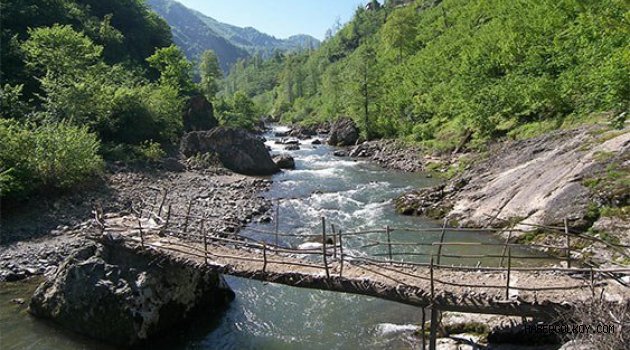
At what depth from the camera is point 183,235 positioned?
54.2 feet

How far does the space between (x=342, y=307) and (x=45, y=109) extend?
3471 cm

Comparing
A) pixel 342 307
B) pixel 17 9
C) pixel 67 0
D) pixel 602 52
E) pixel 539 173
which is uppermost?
pixel 67 0

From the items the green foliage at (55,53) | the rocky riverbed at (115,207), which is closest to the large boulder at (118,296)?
the rocky riverbed at (115,207)

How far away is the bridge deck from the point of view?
1055cm

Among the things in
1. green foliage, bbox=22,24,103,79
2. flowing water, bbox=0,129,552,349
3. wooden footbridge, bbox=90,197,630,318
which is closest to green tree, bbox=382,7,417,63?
green foliage, bbox=22,24,103,79

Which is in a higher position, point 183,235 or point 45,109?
point 45,109

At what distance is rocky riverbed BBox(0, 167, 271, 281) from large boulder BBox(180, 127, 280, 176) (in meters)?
2.37

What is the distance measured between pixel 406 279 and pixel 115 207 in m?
20.3

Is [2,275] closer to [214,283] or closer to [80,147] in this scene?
[214,283]

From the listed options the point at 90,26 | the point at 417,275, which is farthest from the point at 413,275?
the point at 90,26

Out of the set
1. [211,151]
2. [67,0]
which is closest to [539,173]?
[211,151]

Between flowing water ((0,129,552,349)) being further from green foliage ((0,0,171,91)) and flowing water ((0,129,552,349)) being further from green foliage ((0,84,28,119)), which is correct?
green foliage ((0,0,171,91))

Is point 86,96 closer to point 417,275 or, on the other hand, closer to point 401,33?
point 417,275

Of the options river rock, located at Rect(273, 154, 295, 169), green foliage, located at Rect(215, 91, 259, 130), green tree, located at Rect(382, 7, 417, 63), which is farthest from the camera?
green tree, located at Rect(382, 7, 417, 63)
